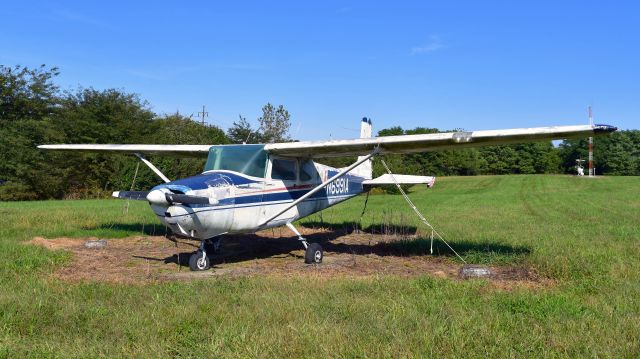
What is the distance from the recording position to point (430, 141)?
9.47m

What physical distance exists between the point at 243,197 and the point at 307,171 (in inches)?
93.7

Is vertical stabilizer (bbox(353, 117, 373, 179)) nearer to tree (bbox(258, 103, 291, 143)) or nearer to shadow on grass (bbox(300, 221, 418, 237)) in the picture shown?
shadow on grass (bbox(300, 221, 418, 237))

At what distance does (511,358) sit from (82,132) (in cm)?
4247

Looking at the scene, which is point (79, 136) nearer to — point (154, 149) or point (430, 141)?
point (154, 149)

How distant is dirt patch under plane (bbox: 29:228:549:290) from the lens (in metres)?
8.42

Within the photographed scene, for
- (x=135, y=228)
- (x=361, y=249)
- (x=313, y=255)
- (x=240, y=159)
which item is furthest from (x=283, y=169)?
(x=135, y=228)

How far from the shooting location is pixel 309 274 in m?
8.52

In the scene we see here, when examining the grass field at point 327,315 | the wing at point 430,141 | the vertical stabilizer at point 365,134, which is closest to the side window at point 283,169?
the wing at point 430,141

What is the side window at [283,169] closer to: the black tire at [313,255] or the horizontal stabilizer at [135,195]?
the black tire at [313,255]

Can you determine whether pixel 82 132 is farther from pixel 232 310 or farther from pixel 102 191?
pixel 232 310

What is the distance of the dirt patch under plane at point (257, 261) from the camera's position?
8422mm

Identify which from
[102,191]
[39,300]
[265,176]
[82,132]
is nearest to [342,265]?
[265,176]

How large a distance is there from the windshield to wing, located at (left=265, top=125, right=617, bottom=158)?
27 cm

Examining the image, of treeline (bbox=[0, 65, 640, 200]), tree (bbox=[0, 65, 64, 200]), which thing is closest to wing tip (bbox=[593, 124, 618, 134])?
treeline (bbox=[0, 65, 640, 200])
